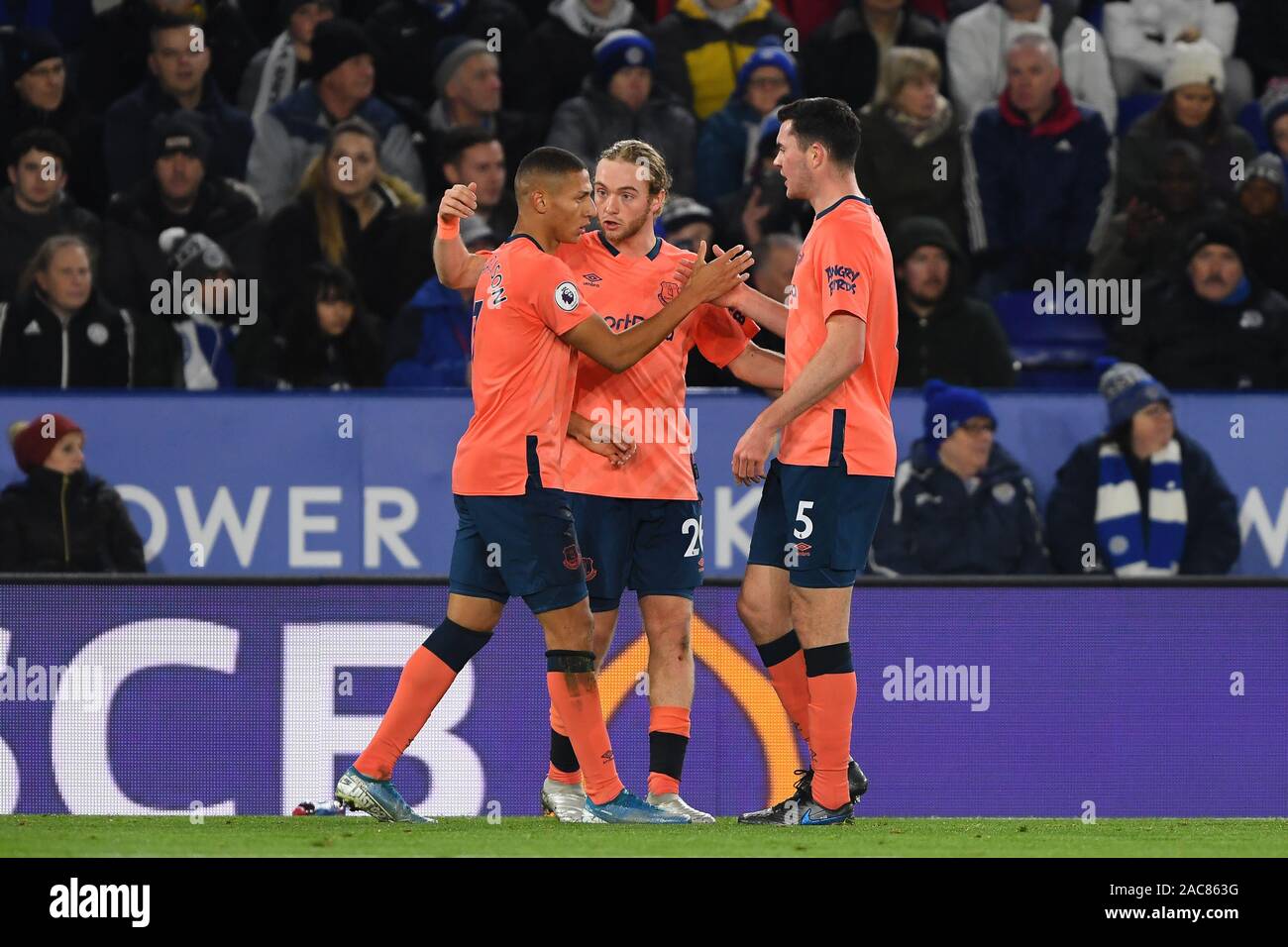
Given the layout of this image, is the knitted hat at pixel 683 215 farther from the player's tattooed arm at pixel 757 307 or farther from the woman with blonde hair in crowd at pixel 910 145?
the player's tattooed arm at pixel 757 307

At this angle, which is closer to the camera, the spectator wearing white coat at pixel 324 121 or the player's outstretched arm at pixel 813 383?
the player's outstretched arm at pixel 813 383

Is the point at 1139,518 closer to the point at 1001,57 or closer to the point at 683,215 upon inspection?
the point at 683,215

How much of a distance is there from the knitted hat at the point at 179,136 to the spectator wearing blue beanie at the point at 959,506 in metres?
4.40

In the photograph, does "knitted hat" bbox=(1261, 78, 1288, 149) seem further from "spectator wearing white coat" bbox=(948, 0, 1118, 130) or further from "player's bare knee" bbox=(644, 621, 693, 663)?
"player's bare knee" bbox=(644, 621, 693, 663)

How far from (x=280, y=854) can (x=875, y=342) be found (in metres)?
2.48

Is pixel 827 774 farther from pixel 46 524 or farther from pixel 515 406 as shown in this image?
pixel 46 524

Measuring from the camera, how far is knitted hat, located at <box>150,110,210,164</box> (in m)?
11.6

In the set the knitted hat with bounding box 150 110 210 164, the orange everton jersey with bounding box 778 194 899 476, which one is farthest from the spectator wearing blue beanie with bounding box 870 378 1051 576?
the knitted hat with bounding box 150 110 210 164

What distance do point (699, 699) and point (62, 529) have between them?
3475 mm

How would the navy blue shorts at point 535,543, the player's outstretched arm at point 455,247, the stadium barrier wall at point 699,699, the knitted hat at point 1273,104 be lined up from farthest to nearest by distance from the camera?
the knitted hat at point 1273,104 → the stadium barrier wall at point 699,699 → the player's outstretched arm at point 455,247 → the navy blue shorts at point 535,543

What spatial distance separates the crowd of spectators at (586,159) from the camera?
11.1 metres

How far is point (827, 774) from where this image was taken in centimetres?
655

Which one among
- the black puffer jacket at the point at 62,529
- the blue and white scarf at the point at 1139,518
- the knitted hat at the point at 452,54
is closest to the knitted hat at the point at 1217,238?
the blue and white scarf at the point at 1139,518

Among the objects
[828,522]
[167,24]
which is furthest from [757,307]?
[167,24]
